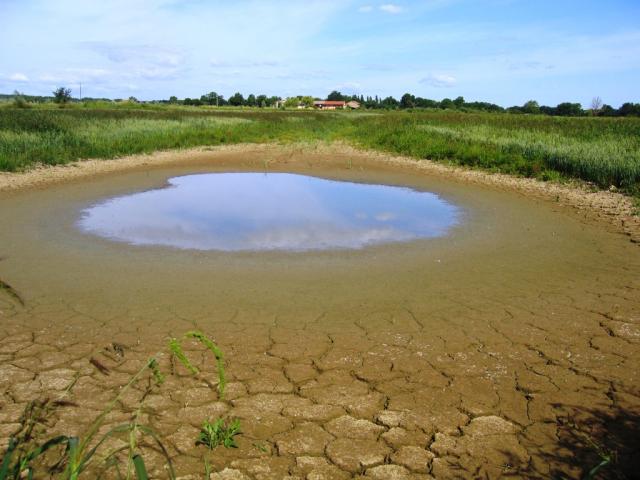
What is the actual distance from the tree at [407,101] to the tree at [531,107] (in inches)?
749

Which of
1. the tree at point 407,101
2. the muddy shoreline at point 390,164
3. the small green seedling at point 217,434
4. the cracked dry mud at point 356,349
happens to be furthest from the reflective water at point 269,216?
the tree at point 407,101

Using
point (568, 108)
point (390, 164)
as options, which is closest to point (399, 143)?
point (390, 164)

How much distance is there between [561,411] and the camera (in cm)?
336

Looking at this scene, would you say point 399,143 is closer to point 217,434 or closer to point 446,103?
point 217,434

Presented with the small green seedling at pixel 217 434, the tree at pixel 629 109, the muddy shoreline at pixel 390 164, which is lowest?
the small green seedling at pixel 217 434

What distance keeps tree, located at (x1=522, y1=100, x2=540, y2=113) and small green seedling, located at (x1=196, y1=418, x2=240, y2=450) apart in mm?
77292

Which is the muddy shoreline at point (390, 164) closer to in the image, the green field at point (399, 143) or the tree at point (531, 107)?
the green field at point (399, 143)

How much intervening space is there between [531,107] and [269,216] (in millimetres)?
75948

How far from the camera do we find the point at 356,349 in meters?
4.21

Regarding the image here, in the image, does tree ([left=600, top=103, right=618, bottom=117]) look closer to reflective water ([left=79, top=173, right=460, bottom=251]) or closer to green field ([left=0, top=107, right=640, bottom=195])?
green field ([left=0, top=107, right=640, bottom=195])

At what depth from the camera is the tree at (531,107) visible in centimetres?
7212

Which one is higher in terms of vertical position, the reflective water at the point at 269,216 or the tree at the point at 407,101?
the tree at the point at 407,101

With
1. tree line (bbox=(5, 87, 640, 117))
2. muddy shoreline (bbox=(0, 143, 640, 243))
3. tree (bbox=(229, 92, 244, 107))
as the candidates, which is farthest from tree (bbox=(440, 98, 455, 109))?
muddy shoreline (bbox=(0, 143, 640, 243))

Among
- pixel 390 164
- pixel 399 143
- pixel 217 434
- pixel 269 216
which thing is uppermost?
pixel 399 143
